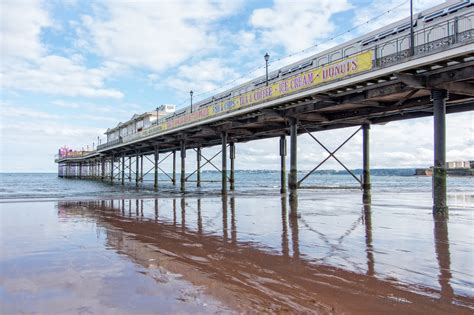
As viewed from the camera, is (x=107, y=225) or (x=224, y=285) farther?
(x=107, y=225)

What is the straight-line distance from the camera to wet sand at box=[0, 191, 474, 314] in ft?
14.8

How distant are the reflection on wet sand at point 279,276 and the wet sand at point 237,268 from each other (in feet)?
0.05

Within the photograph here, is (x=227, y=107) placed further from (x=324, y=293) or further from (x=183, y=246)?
(x=324, y=293)

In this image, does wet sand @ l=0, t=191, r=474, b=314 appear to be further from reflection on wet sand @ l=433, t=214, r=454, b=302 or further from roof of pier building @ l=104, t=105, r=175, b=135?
roof of pier building @ l=104, t=105, r=175, b=135

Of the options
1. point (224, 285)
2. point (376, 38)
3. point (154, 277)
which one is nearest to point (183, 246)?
point (154, 277)

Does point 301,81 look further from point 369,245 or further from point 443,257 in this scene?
point 443,257

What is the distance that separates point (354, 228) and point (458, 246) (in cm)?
285

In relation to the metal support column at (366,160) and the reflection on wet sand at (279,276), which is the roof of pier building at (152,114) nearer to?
the metal support column at (366,160)

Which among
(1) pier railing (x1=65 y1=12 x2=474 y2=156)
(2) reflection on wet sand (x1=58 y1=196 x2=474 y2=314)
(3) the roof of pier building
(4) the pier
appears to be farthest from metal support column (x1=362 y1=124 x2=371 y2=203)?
(3) the roof of pier building

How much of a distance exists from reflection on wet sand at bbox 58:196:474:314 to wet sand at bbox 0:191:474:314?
15 mm

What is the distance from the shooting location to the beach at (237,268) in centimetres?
450

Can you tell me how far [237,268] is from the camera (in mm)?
6234

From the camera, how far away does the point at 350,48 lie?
1886 centimetres

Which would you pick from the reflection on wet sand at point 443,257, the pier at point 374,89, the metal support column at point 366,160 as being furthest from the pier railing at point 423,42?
the metal support column at point 366,160
